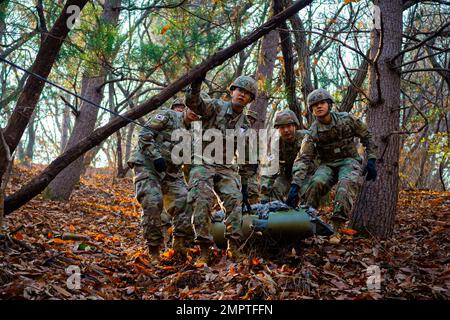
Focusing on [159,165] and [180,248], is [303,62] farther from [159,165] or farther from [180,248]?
[180,248]

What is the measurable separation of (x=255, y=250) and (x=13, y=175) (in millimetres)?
8029

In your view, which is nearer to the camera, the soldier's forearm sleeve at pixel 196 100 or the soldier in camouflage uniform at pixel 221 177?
the soldier's forearm sleeve at pixel 196 100

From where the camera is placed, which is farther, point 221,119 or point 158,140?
point 158,140

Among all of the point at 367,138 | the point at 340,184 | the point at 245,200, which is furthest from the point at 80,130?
the point at 367,138

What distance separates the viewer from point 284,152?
7375mm

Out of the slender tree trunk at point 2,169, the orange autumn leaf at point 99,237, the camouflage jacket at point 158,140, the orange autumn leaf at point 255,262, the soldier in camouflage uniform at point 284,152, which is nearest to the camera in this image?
the slender tree trunk at point 2,169

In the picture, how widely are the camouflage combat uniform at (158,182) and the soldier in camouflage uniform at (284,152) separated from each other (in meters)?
1.59

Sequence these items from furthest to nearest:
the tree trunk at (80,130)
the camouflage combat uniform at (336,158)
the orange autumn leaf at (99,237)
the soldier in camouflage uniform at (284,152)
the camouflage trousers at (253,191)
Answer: the tree trunk at (80,130), the soldier in camouflage uniform at (284,152), the camouflage trousers at (253,191), the orange autumn leaf at (99,237), the camouflage combat uniform at (336,158)

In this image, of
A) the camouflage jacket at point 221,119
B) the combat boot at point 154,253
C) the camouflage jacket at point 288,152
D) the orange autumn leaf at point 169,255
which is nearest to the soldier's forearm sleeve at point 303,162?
the camouflage jacket at point 221,119

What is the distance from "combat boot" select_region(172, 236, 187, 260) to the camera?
5.86m

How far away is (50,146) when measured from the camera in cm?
3597

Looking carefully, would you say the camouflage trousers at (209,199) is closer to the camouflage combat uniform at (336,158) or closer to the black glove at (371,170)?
the camouflage combat uniform at (336,158)

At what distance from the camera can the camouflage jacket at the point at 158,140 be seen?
6.07 meters

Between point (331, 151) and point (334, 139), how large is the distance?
17 centimetres
